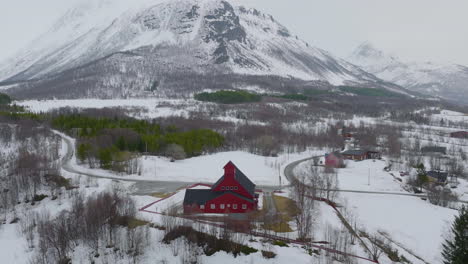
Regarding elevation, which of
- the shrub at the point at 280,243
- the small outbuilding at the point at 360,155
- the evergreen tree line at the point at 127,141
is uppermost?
the evergreen tree line at the point at 127,141

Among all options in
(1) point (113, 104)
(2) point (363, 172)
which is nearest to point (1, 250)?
(2) point (363, 172)

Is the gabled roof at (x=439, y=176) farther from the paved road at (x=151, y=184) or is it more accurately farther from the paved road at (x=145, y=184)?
the paved road at (x=145, y=184)

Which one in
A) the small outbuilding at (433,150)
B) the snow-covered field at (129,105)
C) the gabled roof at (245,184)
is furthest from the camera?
the snow-covered field at (129,105)

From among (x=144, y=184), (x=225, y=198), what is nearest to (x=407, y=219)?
(x=225, y=198)

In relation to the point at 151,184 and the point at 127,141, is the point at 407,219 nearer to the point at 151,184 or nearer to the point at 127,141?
the point at 151,184

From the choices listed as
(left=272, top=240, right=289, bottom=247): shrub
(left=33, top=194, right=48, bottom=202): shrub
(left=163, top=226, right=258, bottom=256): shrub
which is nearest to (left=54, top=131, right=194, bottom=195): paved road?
(left=33, top=194, right=48, bottom=202): shrub

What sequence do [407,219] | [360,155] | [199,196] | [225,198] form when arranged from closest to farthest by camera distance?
[225,198]
[199,196]
[407,219]
[360,155]

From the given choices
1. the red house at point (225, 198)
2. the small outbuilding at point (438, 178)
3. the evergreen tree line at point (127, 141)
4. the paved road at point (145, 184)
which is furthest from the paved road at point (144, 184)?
the small outbuilding at point (438, 178)

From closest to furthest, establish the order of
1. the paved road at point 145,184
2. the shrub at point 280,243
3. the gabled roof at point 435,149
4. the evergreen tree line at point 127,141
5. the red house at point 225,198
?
the shrub at point 280,243 < the red house at point 225,198 < the paved road at point 145,184 < the evergreen tree line at point 127,141 < the gabled roof at point 435,149

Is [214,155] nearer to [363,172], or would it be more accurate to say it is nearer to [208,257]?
[363,172]
